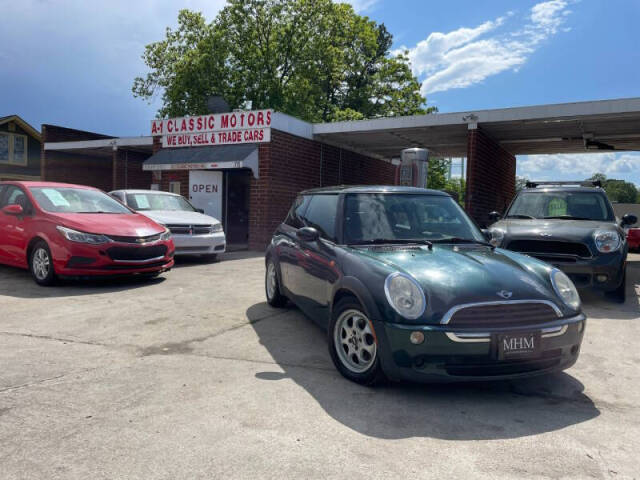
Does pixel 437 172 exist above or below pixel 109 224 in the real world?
above

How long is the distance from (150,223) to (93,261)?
4.18ft

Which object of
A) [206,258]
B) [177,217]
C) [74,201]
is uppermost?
[74,201]

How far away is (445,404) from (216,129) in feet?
44.9

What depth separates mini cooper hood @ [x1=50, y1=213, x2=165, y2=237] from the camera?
23.1ft

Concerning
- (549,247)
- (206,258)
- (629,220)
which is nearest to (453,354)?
(549,247)

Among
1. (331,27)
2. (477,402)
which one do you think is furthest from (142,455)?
(331,27)

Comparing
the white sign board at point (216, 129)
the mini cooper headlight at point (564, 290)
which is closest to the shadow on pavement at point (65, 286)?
the mini cooper headlight at point (564, 290)

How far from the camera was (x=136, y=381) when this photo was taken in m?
3.55

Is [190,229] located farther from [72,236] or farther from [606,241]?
[606,241]

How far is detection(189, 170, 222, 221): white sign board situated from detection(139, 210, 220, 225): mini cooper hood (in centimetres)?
463

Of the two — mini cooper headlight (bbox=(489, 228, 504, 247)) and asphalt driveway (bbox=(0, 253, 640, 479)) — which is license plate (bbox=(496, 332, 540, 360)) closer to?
asphalt driveway (bbox=(0, 253, 640, 479))

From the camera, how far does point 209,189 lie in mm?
15703

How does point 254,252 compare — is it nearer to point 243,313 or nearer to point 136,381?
point 243,313

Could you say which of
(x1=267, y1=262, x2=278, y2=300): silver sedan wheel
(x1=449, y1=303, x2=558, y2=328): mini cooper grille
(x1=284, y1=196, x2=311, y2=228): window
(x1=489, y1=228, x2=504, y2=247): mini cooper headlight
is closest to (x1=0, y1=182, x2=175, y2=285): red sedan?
(x1=267, y1=262, x2=278, y2=300): silver sedan wheel
